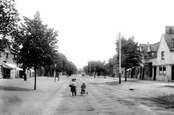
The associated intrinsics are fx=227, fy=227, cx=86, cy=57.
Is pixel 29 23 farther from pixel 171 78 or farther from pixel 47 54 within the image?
pixel 171 78

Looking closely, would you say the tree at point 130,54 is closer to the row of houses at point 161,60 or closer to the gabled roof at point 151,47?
the row of houses at point 161,60

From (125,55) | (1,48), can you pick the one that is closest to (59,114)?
(1,48)

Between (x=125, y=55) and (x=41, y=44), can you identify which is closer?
(x=41, y=44)

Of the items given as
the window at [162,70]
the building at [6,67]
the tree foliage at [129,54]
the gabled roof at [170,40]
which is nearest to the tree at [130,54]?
the tree foliage at [129,54]

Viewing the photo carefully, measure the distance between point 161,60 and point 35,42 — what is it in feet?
96.5

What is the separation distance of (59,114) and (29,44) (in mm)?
12038

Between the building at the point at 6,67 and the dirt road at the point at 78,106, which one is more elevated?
the building at the point at 6,67

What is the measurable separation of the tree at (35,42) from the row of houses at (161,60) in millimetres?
25272

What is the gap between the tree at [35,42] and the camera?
1986 centimetres

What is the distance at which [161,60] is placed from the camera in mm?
42750

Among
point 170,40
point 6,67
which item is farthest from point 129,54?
point 6,67

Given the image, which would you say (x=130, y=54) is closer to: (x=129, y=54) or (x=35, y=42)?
(x=129, y=54)

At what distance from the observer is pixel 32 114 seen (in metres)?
8.87

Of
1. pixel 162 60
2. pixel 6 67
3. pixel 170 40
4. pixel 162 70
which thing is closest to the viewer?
pixel 170 40
